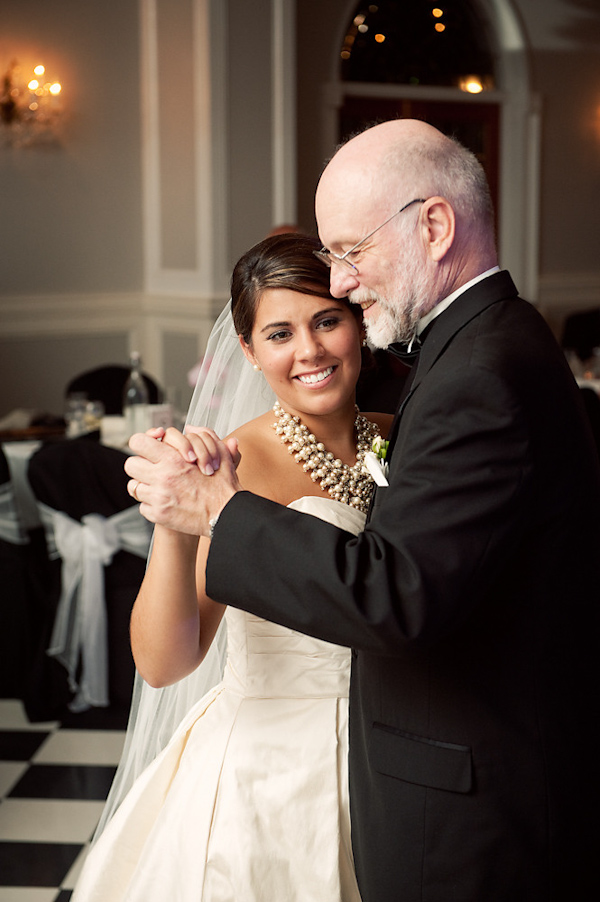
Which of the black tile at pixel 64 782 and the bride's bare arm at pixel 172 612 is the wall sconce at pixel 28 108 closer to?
the black tile at pixel 64 782

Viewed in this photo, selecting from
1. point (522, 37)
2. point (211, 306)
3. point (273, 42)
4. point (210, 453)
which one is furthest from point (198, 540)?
point (522, 37)

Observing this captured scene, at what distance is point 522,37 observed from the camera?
27.7 feet

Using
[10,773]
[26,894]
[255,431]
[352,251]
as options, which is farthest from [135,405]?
[352,251]

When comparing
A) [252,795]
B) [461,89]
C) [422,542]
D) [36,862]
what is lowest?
[36,862]

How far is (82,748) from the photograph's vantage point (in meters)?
3.59

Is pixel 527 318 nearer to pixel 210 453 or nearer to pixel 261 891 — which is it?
pixel 210 453

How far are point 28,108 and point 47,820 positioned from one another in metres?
5.20

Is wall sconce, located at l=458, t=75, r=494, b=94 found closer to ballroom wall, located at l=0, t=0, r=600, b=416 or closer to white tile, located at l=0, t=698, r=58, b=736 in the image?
ballroom wall, located at l=0, t=0, r=600, b=416

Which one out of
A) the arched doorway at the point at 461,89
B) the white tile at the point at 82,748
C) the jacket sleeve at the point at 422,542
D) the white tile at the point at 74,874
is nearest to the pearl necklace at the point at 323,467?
the jacket sleeve at the point at 422,542

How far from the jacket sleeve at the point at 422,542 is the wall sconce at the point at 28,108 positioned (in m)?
6.31

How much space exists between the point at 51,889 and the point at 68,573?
1.36 metres

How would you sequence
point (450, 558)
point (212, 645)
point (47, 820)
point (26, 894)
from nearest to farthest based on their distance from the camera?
point (450, 558) → point (212, 645) → point (26, 894) → point (47, 820)

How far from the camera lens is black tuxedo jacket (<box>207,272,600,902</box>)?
3.78 ft

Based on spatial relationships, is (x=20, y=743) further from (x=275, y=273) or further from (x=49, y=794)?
(x=275, y=273)
